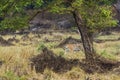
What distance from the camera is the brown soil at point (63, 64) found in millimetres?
18016

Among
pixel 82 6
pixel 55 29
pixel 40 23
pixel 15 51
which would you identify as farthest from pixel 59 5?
pixel 40 23

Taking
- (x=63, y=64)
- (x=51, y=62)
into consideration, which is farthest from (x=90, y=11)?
(x=51, y=62)

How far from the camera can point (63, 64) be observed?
1861cm

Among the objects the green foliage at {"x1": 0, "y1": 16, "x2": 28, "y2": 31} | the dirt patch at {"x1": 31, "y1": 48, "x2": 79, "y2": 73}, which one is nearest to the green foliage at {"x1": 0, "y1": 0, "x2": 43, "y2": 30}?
the green foliage at {"x1": 0, "y1": 16, "x2": 28, "y2": 31}

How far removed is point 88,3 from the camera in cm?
1950

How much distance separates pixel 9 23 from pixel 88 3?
3.87 m

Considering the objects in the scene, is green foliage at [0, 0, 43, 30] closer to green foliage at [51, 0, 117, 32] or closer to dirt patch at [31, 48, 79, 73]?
green foliage at [51, 0, 117, 32]

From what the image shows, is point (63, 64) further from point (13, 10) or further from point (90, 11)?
point (13, 10)

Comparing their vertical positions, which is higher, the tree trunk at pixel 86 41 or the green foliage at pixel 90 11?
the green foliage at pixel 90 11

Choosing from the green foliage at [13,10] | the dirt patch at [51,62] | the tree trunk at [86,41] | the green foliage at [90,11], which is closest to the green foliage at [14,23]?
the green foliage at [13,10]

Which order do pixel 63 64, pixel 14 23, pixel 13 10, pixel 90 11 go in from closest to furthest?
pixel 14 23, pixel 63 64, pixel 13 10, pixel 90 11

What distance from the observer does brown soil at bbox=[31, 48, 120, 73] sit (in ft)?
59.1

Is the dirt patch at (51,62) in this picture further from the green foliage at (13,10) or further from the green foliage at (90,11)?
Answer: the green foliage at (90,11)

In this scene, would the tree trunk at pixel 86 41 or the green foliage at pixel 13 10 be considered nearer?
the green foliage at pixel 13 10
